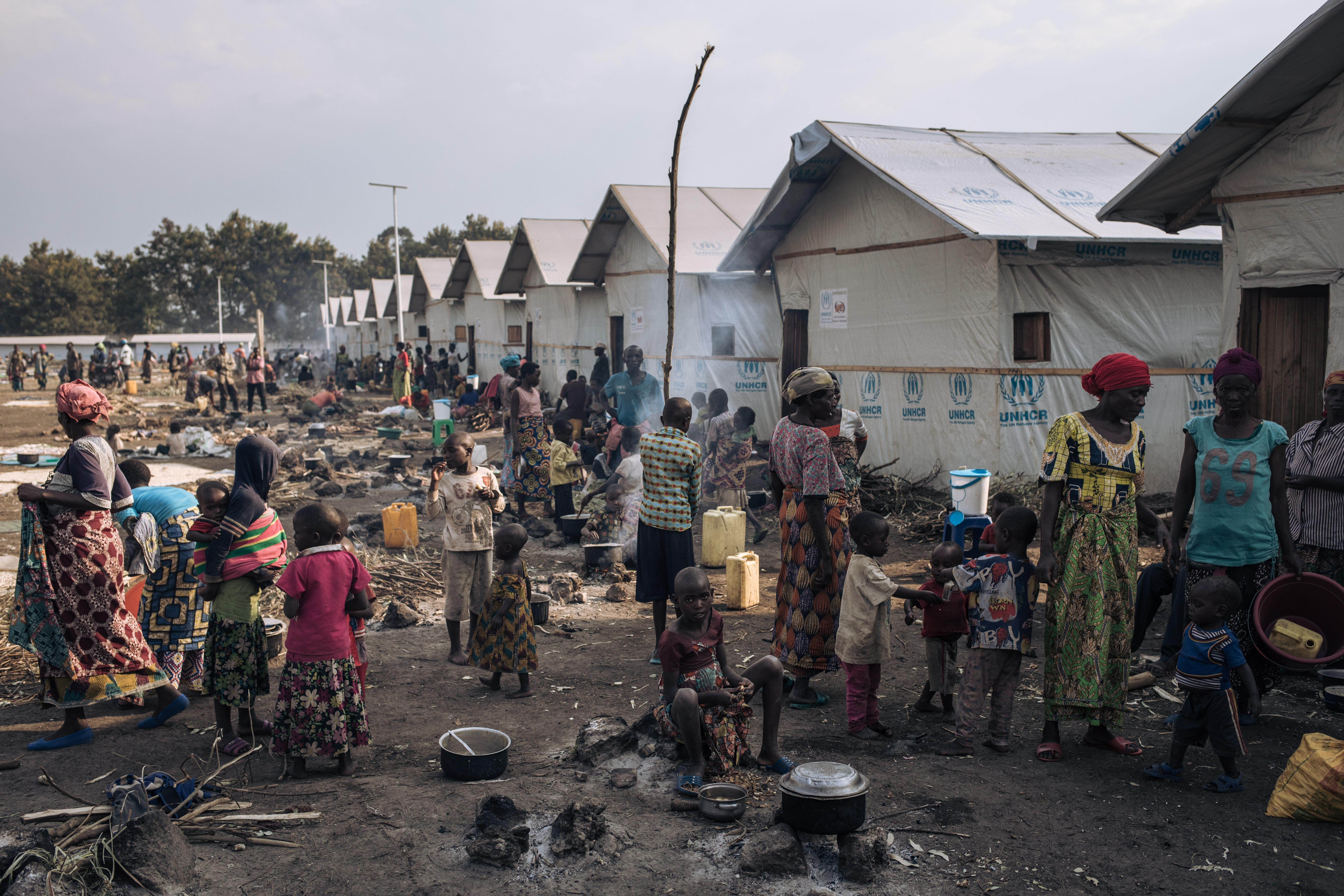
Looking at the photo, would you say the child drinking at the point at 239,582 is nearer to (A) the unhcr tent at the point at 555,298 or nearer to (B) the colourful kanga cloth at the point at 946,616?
(B) the colourful kanga cloth at the point at 946,616

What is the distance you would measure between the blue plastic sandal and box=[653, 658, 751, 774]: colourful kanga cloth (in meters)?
1.68

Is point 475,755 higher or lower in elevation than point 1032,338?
lower

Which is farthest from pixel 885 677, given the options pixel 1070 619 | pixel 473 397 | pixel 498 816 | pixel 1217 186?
pixel 473 397

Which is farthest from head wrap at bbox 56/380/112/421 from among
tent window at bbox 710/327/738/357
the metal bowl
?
tent window at bbox 710/327/738/357

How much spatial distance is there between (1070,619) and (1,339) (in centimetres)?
7051

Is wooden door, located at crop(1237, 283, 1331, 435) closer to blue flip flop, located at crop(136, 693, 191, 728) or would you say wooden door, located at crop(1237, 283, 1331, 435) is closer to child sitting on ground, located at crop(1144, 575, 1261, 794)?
child sitting on ground, located at crop(1144, 575, 1261, 794)

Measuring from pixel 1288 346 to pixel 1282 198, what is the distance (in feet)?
3.38

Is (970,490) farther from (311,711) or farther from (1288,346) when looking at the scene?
(311,711)

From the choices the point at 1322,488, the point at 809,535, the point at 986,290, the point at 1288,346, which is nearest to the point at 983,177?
the point at 986,290

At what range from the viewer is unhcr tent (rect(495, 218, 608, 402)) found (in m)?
19.8

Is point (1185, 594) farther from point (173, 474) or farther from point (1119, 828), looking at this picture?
point (173, 474)

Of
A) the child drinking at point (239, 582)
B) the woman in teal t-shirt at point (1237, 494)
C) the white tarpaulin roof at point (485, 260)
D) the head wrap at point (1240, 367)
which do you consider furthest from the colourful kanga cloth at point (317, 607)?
the white tarpaulin roof at point (485, 260)

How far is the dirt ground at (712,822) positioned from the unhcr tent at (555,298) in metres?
14.9

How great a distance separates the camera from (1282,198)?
6.09 m
